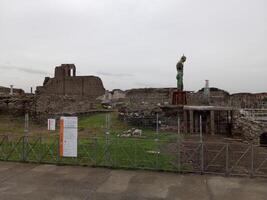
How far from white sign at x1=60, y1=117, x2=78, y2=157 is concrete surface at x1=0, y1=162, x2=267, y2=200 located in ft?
1.91

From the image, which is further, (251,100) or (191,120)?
(251,100)

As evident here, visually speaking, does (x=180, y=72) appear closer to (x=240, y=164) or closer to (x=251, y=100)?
(x=240, y=164)

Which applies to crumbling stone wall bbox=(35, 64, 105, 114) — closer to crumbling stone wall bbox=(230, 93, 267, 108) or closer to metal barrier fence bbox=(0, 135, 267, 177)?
crumbling stone wall bbox=(230, 93, 267, 108)

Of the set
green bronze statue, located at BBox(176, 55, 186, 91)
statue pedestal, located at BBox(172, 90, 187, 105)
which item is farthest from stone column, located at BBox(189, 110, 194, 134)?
green bronze statue, located at BBox(176, 55, 186, 91)

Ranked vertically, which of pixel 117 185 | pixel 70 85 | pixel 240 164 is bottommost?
pixel 117 185

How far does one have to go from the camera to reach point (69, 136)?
417 inches

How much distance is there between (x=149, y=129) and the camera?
20.7 metres

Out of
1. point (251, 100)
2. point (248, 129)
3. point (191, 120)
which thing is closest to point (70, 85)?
point (251, 100)

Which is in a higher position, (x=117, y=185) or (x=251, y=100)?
(x=251, y=100)

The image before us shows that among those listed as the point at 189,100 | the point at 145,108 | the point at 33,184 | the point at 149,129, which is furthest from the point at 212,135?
the point at 33,184

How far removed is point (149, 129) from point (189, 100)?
10.4 m

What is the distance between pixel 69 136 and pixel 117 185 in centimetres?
285

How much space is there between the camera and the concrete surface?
7.81m

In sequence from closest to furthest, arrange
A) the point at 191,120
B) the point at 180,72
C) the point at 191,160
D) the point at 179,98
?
1. the point at 191,160
2. the point at 191,120
3. the point at 179,98
4. the point at 180,72
